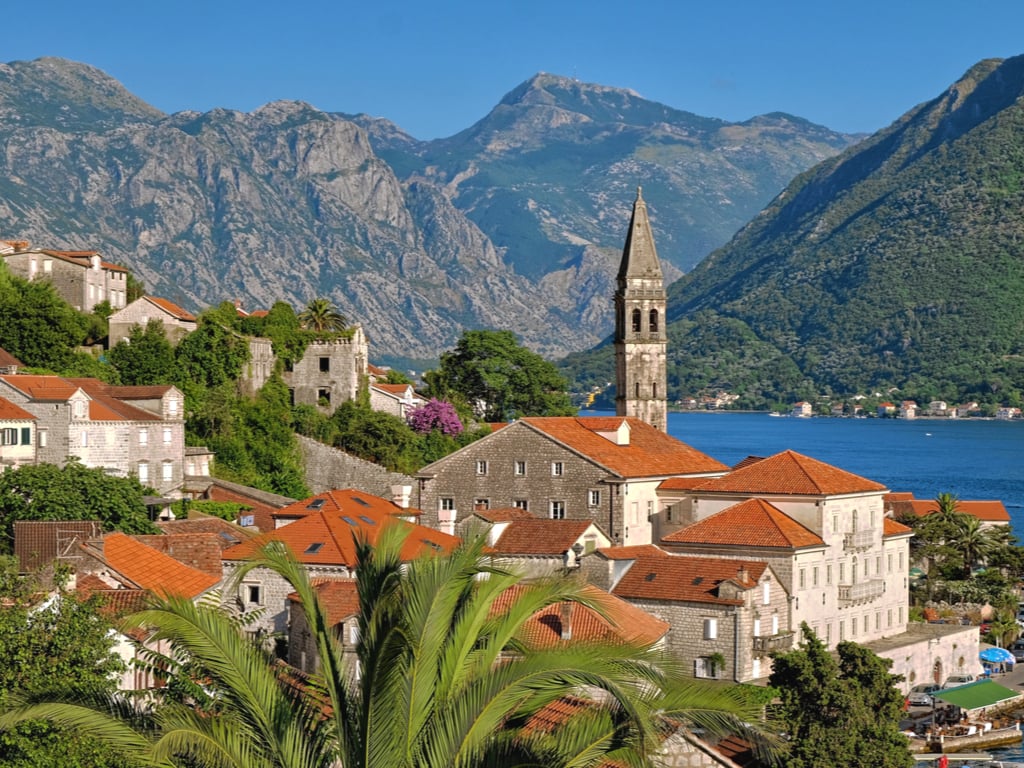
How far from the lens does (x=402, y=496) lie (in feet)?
210

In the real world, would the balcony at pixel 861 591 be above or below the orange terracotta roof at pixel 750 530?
below

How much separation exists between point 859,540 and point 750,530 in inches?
203

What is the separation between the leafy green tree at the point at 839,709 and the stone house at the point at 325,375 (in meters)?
39.4

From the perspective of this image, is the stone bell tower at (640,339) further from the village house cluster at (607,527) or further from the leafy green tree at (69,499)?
the leafy green tree at (69,499)

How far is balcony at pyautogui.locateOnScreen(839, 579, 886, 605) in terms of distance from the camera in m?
54.5

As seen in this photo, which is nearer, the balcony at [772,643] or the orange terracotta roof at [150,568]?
the orange terracotta roof at [150,568]

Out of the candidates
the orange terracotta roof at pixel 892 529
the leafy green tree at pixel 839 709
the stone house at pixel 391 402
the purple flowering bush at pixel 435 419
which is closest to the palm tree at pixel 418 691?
the leafy green tree at pixel 839 709

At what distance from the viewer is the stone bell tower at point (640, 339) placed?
7762 cm

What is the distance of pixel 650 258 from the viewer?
8088 centimetres

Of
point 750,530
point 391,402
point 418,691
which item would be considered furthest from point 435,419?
point 418,691

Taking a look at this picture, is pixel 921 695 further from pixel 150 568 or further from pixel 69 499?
pixel 69 499

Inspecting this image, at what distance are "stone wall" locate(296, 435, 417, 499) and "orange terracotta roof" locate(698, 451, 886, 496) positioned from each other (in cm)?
1787

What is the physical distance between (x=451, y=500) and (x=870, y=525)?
14302 millimetres

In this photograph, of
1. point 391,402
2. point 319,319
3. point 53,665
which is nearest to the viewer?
point 53,665
